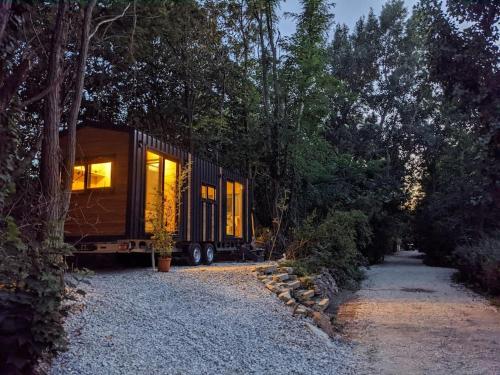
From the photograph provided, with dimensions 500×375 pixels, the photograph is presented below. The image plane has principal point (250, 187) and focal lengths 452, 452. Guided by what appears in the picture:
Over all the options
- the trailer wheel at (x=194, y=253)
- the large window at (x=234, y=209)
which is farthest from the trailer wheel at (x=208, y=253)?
the large window at (x=234, y=209)

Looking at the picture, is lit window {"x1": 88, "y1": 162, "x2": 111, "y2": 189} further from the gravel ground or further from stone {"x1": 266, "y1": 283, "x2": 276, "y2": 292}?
stone {"x1": 266, "y1": 283, "x2": 276, "y2": 292}

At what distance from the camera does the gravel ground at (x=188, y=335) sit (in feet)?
10.8

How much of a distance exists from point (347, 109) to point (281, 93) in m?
8.90

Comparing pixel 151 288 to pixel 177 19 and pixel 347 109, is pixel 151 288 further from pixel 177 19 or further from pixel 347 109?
pixel 347 109

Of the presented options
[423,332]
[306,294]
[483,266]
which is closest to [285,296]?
[306,294]

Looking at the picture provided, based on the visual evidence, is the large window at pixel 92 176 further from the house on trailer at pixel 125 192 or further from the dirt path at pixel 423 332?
the dirt path at pixel 423 332

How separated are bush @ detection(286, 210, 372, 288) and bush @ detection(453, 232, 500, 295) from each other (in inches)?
107

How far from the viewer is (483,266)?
973 centimetres

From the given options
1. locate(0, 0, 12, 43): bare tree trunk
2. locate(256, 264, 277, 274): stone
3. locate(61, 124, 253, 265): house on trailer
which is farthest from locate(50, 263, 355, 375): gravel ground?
locate(0, 0, 12, 43): bare tree trunk

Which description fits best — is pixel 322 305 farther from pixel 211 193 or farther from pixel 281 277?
pixel 211 193

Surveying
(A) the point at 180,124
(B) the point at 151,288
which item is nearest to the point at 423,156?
(A) the point at 180,124

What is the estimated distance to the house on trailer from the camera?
26.1 feet

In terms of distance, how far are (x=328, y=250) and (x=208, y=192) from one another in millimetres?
3123

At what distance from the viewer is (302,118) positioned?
1658 centimetres
